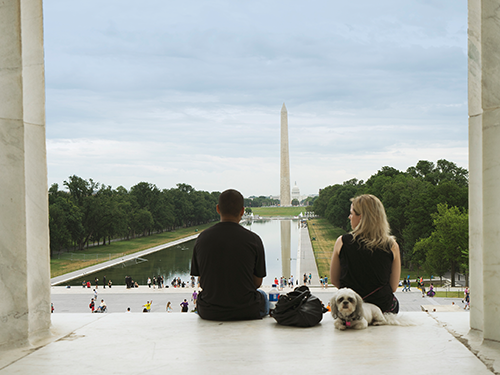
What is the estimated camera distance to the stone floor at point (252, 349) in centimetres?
379

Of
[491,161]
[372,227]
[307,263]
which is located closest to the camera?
[491,161]

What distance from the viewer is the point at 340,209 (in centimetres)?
6072

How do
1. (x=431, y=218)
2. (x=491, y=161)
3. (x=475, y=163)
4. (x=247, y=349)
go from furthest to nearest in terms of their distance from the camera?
1. (x=431, y=218)
2. (x=475, y=163)
3. (x=491, y=161)
4. (x=247, y=349)

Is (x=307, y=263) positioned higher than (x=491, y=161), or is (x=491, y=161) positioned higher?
(x=491, y=161)

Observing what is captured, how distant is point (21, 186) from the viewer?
188 inches

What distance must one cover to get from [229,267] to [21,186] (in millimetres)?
2305

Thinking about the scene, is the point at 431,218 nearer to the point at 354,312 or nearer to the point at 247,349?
the point at 354,312

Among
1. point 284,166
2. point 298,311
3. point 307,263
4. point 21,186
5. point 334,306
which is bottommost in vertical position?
point 307,263

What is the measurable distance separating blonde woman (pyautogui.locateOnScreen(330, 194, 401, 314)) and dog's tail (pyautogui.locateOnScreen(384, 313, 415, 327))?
0.09m

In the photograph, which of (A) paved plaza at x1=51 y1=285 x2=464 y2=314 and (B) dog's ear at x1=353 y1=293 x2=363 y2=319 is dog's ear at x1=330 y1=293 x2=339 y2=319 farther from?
(A) paved plaza at x1=51 y1=285 x2=464 y2=314

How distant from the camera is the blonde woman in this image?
4.91 m

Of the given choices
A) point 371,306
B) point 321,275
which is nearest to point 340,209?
point 321,275

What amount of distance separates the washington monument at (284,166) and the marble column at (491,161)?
10293cm

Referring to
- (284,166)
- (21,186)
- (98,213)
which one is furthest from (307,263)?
(284,166)
